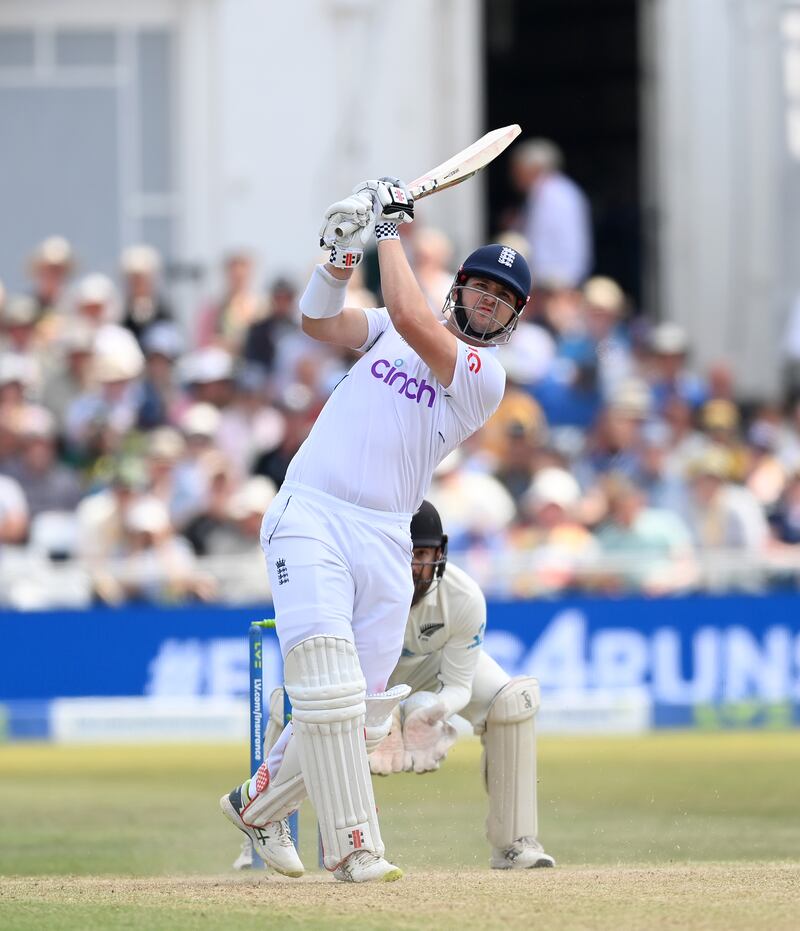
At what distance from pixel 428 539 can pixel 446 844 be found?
146 centimetres

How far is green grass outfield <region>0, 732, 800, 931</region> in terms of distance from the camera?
559cm

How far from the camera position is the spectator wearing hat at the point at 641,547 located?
12898 millimetres

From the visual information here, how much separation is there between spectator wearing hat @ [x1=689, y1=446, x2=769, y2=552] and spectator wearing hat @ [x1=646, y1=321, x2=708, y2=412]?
4.95 ft

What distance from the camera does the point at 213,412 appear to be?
1386cm

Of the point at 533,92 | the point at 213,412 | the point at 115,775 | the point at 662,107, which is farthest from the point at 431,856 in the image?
the point at 533,92

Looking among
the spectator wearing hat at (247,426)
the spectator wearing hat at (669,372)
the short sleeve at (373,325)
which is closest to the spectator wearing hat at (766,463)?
the spectator wearing hat at (669,372)

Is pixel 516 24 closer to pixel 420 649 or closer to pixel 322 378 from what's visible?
pixel 322 378

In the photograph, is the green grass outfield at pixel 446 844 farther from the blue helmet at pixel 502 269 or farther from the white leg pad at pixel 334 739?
the blue helmet at pixel 502 269

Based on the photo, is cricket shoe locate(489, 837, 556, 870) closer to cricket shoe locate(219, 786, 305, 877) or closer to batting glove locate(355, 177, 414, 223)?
cricket shoe locate(219, 786, 305, 877)

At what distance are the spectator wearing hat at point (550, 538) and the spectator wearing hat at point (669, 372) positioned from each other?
172 centimetres

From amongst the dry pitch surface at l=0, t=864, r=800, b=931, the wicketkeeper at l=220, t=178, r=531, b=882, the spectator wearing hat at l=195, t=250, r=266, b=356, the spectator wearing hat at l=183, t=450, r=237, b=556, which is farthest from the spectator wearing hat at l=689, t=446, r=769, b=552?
the wicketkeeper at l=220, t=178, r=531, b=882

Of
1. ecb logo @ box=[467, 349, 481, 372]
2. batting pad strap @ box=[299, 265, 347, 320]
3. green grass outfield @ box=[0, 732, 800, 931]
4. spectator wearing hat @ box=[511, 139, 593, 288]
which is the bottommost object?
green grass outfield @ box=[0, 732, 800, 931]

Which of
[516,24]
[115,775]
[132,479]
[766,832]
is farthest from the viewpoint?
[516,24]

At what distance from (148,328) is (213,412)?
3.71 ft
